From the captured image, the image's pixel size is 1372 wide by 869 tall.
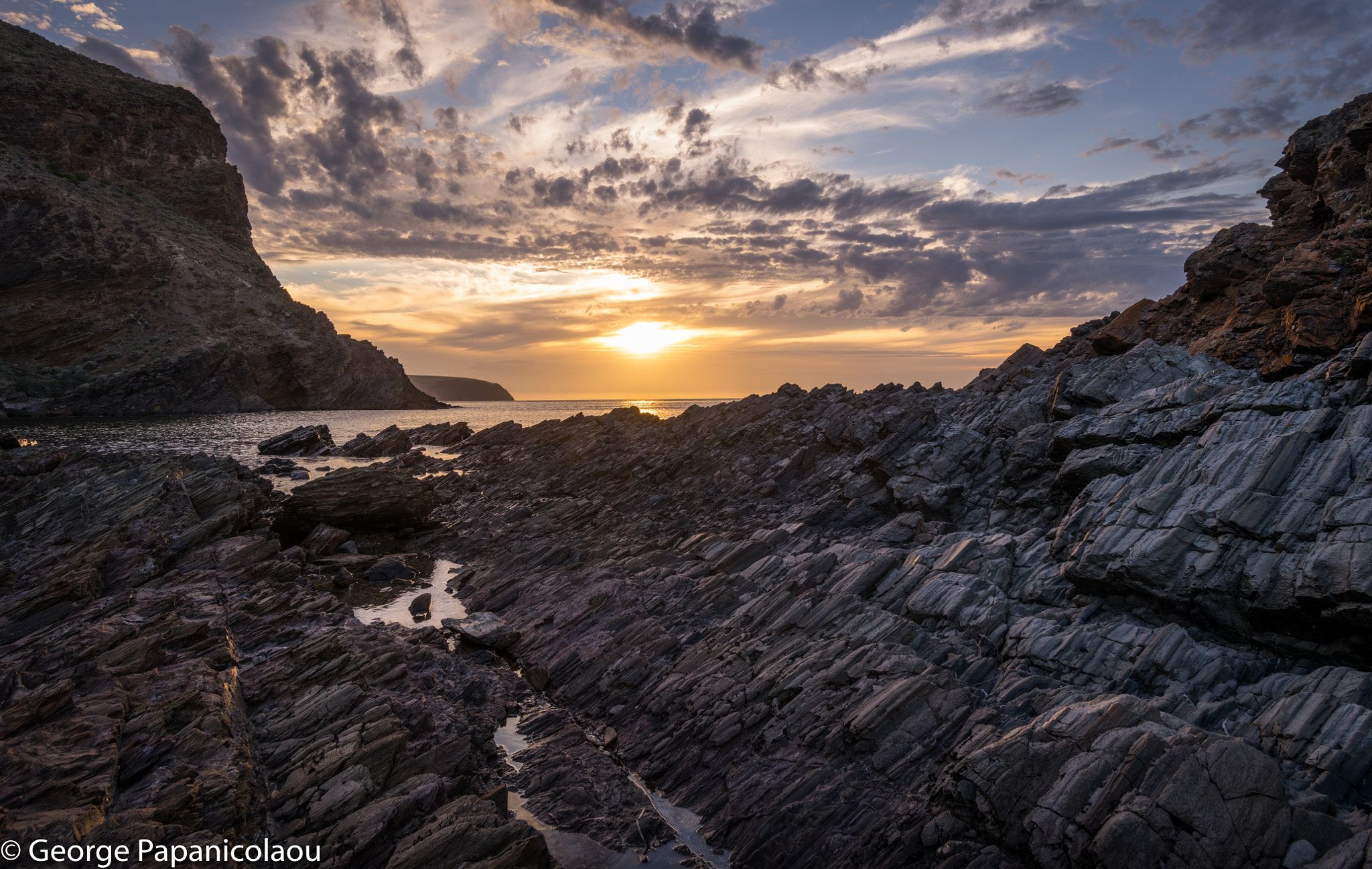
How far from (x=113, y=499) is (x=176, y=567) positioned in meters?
7.54

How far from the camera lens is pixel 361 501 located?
130 feet

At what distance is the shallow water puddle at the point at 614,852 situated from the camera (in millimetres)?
14352

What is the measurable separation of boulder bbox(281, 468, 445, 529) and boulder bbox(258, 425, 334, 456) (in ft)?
142

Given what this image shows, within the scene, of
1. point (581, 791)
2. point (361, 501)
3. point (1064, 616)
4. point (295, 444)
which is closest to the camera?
point (581, 791)

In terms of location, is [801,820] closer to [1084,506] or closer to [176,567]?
[1084,506]

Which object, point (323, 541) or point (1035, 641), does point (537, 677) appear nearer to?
point (1035, 641)

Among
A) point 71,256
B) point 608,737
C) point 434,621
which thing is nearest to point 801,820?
point 608,737

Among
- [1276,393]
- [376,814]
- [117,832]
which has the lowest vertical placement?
[376,814]

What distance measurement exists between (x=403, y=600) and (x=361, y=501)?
42.2 feet

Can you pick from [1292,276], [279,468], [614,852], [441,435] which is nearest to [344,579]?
[614,852]

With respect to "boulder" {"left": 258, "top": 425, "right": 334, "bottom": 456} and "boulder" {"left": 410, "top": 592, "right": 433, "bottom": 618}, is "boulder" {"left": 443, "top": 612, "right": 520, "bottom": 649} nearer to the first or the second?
"boulder" {"left": 410, "top": 592, "right": 433, "bottom": 618}

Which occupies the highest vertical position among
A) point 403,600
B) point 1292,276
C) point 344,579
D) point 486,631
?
point 1292,276

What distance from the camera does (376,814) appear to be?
1279cm

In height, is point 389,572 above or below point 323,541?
below
